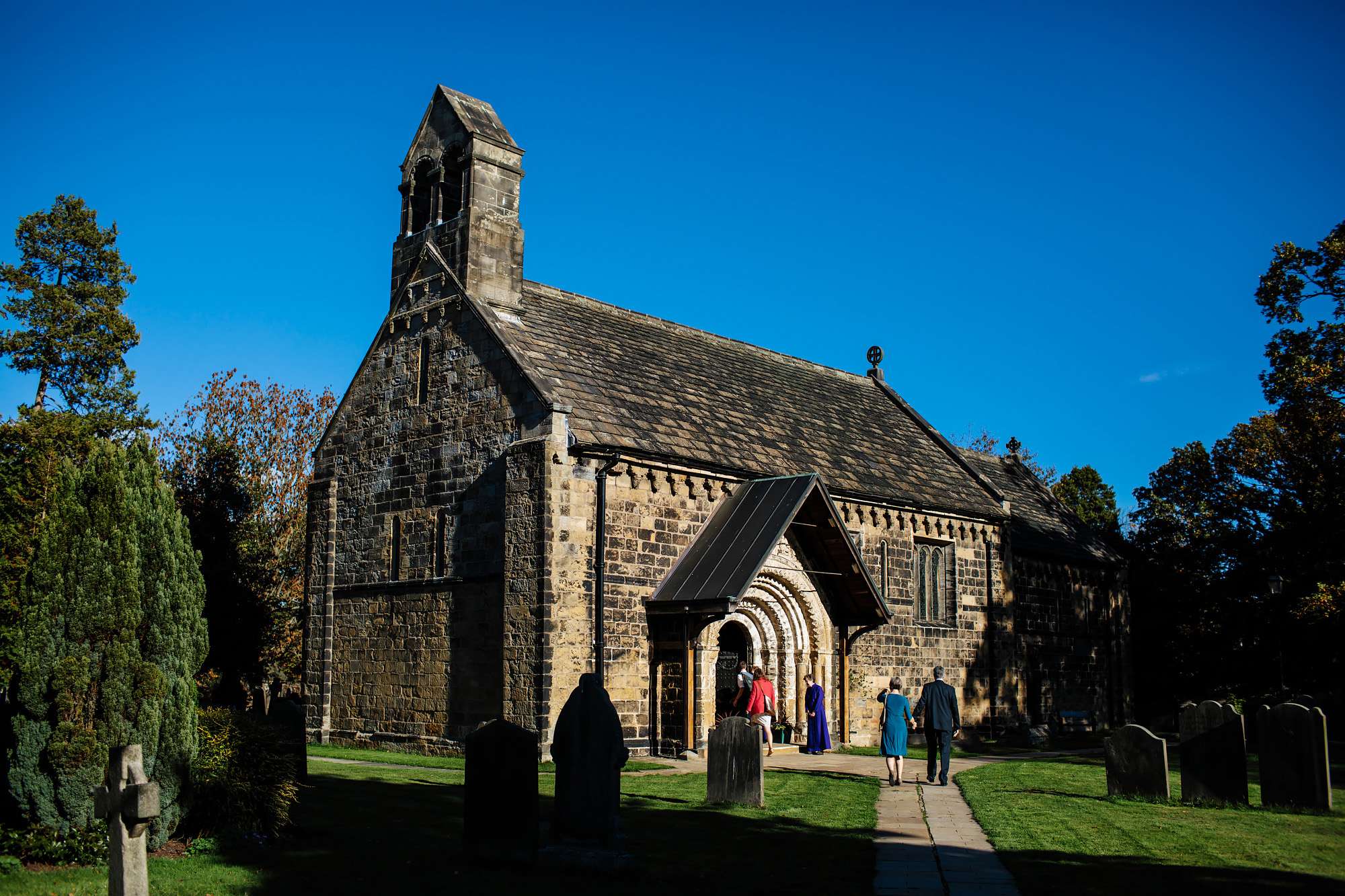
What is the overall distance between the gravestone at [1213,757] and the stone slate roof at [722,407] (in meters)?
11.5

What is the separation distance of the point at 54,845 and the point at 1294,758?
14436 millimetres

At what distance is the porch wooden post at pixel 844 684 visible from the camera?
25.7 metres

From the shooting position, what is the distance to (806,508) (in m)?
24.9

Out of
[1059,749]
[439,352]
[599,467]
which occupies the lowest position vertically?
[1059,749]

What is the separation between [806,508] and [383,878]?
51.8ft

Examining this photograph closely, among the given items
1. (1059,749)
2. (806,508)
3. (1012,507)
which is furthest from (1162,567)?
(806,508)

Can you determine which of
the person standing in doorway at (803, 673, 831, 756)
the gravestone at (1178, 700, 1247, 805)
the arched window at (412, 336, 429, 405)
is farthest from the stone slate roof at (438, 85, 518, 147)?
the gravestone at (1178, 700, 1247, 805)

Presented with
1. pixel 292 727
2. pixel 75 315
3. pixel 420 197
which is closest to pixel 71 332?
pixel 75 315

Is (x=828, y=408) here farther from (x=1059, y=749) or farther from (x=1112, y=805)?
(x=1112, y=805)

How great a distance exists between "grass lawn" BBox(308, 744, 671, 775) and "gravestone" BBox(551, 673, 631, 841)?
801 centimetres

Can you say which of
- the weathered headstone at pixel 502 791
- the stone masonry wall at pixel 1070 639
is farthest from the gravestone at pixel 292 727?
the stone masonry wall at pixel 1070 639

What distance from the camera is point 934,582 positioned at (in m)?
30.6

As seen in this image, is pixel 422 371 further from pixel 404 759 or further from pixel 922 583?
pixel 922 583

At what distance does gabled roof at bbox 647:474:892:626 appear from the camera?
22172 millimetres
